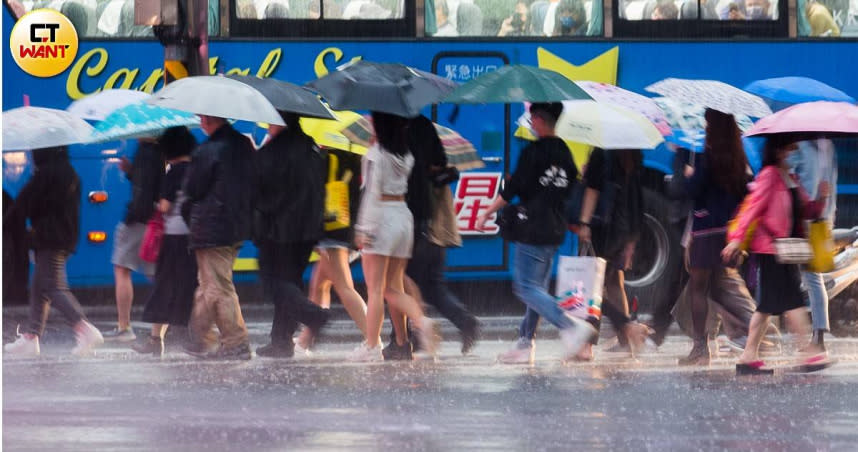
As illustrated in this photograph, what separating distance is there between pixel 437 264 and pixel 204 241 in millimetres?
1578

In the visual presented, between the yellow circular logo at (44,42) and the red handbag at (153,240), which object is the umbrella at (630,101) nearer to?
the red handbag at (153,240)

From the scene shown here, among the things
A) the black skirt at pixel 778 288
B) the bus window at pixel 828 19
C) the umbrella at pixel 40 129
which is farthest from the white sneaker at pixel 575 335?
the bus window at pixel 828 19

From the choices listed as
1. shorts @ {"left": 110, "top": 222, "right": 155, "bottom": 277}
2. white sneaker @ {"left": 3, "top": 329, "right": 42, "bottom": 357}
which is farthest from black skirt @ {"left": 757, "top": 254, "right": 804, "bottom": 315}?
white sneaker @ {"left": 3, "top": 329, "right": 42, "bottom": 357}

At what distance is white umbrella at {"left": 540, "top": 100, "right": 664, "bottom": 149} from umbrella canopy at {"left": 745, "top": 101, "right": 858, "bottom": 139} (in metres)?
0.99

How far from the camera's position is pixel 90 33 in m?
13.0

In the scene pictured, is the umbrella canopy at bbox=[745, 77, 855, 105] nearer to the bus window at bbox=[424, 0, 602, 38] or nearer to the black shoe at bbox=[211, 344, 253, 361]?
the bus window at bbox=[424, 0, 602, 38]

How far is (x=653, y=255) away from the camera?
543 inches

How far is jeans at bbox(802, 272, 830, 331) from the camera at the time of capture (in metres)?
10.7

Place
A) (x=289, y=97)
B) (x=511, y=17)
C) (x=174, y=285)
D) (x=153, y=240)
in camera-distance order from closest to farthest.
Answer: (x=289, y=97)
(x=174, y=285)
(x=153, y=240)
(x=511, y=17)

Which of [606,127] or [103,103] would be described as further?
[103,103]

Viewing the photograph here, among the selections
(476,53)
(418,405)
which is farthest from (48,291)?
(476,53)

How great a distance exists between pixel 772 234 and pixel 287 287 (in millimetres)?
3136

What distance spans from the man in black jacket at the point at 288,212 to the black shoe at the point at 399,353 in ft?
1.53

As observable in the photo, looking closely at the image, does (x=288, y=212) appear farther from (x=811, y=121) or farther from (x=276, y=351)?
(x=811, y=121)
